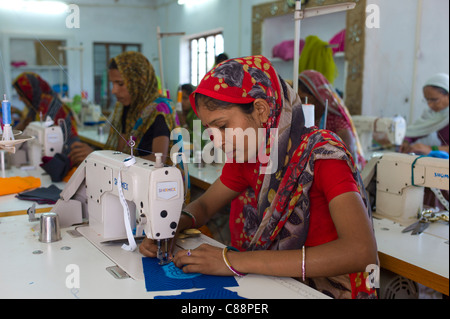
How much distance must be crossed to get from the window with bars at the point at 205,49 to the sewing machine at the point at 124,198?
418 cm

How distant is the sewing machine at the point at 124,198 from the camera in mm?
1271

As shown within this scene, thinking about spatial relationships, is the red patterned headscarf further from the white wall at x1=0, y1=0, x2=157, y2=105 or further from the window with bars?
the window with bars

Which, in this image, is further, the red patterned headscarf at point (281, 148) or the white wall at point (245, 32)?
the white wall at point (245, 32)

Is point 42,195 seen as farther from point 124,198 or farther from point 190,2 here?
point 190,2

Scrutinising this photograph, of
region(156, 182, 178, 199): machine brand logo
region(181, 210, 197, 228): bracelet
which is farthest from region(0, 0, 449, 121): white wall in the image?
region(156, 182, 178, 199): machine brand logo

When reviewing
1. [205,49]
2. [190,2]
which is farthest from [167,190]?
[190,2]

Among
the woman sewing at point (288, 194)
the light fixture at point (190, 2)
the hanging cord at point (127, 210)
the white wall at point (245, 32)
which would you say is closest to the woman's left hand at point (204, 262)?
the woman sewing at point (288, 194)

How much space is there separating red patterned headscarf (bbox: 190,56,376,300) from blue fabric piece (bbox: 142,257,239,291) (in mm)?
213

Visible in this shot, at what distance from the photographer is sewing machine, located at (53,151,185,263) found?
1271 mm

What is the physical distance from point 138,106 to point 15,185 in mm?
816

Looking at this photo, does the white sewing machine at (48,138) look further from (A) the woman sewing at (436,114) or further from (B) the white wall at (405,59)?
(B) the white wall at (405,59)

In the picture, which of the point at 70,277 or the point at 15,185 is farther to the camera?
the point at 15,185

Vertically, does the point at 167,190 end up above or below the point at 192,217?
above

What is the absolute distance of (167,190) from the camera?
128 cm
